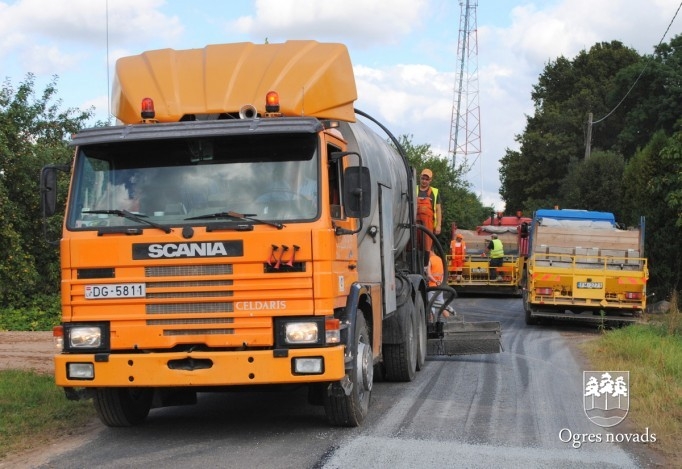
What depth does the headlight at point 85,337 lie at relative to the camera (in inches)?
280

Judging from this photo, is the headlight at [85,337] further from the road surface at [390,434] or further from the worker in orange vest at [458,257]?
the worker in orange vest at [458,257]

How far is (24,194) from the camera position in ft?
71.6

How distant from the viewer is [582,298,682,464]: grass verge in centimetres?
769

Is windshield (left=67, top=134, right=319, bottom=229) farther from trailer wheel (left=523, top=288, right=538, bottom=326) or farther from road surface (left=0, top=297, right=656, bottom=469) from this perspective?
trailer wheel (left=523, top=288, right=538, bottom=326)

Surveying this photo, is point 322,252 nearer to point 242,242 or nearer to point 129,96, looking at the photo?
point 242,242

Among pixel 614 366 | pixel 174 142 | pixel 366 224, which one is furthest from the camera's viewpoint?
pixel 614 366

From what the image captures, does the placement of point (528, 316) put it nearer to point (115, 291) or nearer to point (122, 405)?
point (122, 405)

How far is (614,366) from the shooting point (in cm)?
1139

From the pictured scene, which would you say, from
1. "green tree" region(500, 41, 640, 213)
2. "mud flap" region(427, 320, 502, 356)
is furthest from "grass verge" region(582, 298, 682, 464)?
"green tree" region(500, 41, 640, 213)

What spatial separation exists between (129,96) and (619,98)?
149 feet

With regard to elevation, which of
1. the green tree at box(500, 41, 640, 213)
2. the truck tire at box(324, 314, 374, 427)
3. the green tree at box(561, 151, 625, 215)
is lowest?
the truck tire at box(324, 314, 374, 427)

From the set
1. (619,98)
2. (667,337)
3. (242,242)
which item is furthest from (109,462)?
(619,98)

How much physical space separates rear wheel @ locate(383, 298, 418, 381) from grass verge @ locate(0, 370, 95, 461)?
11.4ft

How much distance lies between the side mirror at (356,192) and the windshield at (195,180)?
335 millimetres
